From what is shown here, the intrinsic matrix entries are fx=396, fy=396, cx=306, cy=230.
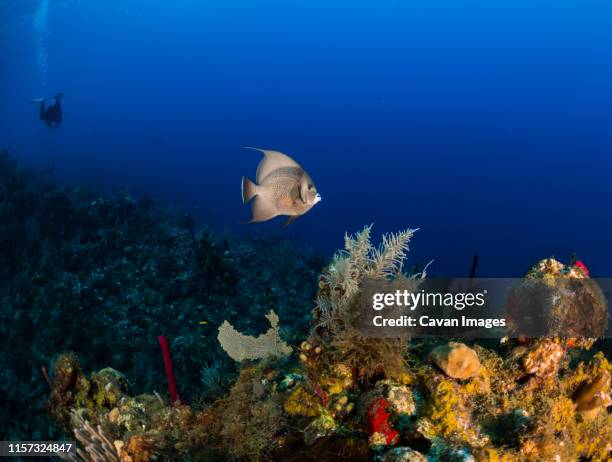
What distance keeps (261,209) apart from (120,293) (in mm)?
8671

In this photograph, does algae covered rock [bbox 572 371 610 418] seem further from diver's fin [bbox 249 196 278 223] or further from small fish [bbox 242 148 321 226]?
diver's fin [bbox 249 196 278 223]

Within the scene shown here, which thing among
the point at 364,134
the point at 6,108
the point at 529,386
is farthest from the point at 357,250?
the point at 6,108

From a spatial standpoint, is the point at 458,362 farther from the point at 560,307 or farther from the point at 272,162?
the point at 272,162

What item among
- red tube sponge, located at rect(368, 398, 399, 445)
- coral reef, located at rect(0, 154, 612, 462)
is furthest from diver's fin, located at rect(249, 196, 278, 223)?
red tube sponge, located at rect(368, 398, 399, 445)

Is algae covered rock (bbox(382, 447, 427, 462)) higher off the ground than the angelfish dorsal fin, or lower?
lower

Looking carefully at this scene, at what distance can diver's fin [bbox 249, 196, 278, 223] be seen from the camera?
3064mm

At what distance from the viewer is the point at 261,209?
3.08m

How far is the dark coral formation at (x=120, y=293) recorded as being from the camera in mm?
8250

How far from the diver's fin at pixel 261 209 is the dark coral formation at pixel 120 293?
2.16 metres

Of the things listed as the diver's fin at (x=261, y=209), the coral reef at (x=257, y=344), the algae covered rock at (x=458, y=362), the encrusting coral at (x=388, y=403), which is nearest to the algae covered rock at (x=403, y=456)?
the encrusting coral at (x=388, y=403)

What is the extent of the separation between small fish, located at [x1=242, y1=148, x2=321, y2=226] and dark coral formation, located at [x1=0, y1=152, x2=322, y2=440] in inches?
87.1

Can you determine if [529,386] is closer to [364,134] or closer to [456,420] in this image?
[456,420]

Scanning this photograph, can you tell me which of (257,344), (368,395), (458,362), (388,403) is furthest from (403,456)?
(257,344)

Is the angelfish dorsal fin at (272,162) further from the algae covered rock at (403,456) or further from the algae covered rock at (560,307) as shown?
the algae covered rock at (560,307)
